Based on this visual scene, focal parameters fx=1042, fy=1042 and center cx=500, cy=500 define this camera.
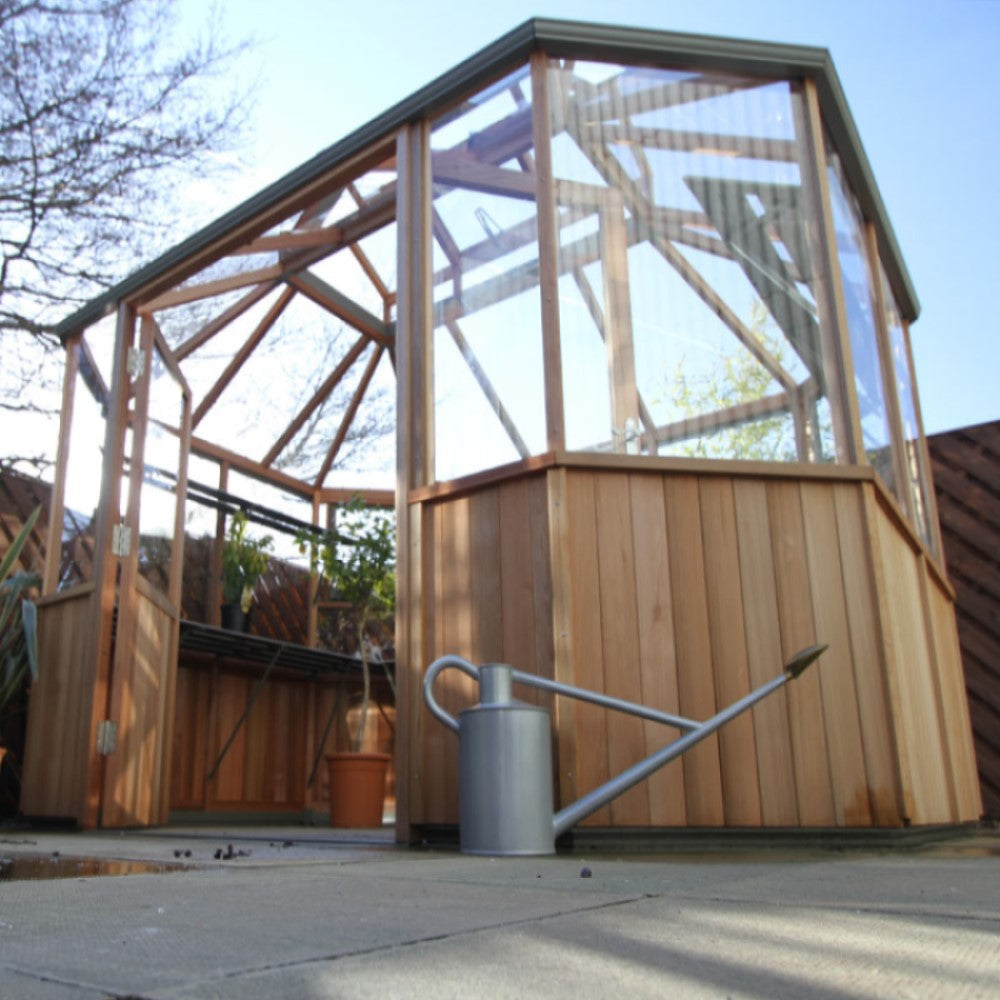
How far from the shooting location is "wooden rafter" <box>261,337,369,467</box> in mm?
6707

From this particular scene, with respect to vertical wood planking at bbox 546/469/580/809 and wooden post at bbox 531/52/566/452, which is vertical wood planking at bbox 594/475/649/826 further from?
wooden post at bbox 531/52/566/452

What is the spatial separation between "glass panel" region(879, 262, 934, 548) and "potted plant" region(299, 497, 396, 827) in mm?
2493

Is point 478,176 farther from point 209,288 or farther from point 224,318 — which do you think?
point 224,318

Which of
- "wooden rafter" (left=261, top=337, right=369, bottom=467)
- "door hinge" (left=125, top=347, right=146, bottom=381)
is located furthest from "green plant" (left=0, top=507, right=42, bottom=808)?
"wooden rafter" (left=261, top=337, right=369, bottom=467)

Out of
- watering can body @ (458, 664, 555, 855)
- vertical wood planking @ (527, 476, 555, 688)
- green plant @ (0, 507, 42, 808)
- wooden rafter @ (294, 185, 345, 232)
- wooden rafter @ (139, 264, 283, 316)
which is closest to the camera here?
A: watering can body @ (458, 664, 555, 855)

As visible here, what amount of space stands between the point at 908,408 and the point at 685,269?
1933 mm

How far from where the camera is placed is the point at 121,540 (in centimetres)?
484

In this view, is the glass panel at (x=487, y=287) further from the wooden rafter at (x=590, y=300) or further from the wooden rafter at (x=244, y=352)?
the wooden rafter at (x=244, y=352)

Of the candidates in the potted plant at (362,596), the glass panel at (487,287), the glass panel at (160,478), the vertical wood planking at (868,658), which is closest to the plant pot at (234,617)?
the potted plant at (362,596)

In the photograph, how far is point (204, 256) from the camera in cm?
479

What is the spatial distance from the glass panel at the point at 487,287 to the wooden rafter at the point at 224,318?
243cm

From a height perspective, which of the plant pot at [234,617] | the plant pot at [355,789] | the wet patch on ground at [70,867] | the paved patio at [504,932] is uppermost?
the plant pot at [234,617]

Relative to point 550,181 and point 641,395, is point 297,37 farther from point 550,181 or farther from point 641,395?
point 641,395

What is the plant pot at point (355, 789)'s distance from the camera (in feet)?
17.3
